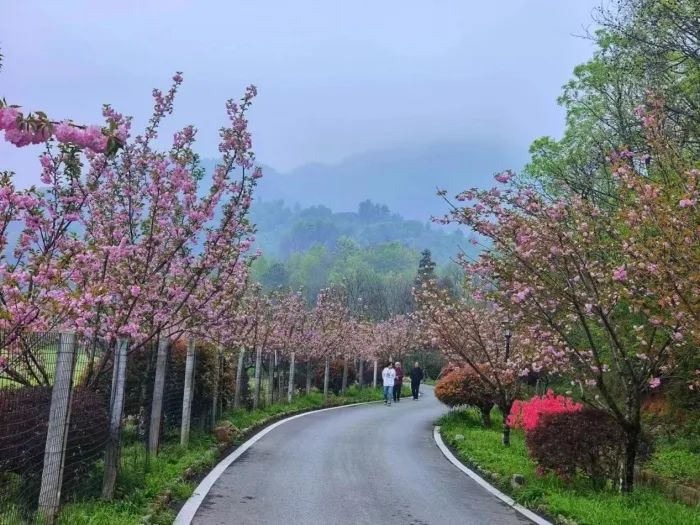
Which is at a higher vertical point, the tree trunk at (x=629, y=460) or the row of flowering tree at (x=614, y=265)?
the row of flowering tree at (x=614, y=265)

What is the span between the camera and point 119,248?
7.98 m

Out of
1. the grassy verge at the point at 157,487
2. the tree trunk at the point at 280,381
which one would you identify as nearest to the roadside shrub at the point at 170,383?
the grassy verge at the point at 157,487

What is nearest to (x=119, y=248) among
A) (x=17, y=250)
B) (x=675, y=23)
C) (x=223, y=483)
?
(x=17, y=250)

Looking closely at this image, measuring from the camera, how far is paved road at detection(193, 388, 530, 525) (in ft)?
26.0

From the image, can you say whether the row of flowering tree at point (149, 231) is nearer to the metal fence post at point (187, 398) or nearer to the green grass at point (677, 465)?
the metal fence post at point (187, 398)

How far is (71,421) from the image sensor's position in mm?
7266

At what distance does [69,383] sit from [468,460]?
852cm

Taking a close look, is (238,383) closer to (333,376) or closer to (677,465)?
(677,465)

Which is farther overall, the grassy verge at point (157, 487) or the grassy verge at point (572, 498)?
the grassy verge at point (572, 498)

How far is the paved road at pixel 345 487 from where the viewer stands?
7910 mm

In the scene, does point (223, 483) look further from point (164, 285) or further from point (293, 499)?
point (164, 285)

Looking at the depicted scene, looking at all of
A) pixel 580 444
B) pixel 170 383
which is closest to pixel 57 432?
pixel 170 383

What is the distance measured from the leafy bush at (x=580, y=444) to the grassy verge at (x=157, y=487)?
16.9 feet

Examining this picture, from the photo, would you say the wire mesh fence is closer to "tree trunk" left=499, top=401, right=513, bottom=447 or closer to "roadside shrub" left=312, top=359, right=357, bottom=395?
"tree trunk" left=499, top=401, right=513, bottom=447
